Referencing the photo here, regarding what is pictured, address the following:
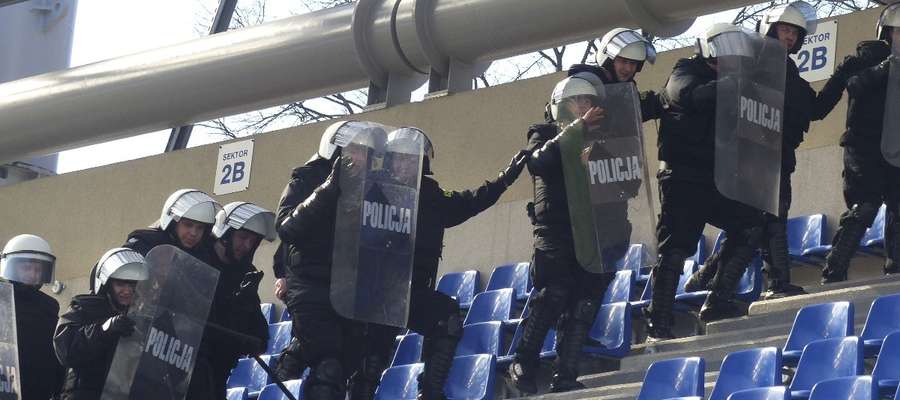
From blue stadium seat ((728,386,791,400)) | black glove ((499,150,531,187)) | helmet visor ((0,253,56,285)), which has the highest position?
black glove ((499,150,531,187))

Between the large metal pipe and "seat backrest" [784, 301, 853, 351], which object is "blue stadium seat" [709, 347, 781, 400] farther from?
the large metal pipe

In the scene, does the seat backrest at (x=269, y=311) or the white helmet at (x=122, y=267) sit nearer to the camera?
the white helmet at (x=122, y=267)

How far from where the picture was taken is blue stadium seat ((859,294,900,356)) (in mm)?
8398

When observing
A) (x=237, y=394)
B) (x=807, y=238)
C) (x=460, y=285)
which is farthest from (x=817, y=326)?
(x=460, y=285)

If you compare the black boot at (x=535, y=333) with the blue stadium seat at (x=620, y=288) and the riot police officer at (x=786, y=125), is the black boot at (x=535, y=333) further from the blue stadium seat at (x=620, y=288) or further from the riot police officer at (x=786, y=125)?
the blue stadium seat at (x=620, y=288)

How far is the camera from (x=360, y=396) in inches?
367

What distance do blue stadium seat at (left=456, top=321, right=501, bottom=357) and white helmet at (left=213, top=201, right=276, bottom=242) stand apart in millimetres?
2167

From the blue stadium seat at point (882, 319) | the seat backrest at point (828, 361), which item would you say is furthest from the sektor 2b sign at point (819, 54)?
the seat backrest at point (828, 361)

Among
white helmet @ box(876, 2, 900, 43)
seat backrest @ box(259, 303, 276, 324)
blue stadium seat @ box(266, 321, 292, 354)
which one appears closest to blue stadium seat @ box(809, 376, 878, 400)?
white helmet @ box(876, 2, 900, 43)

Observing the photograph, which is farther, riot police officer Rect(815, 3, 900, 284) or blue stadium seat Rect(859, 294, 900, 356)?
riot police officer Rect(815, 3, 900, 284)

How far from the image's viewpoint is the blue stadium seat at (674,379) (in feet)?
27.3

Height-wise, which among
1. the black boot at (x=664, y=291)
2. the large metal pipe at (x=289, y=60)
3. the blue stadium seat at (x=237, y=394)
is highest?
the large metal pipe at (x=289, y=60)

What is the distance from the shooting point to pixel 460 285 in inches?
503

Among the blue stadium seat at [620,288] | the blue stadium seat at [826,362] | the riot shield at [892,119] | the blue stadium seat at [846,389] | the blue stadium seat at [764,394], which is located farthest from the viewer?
the blue stadium seat at [620,288]
